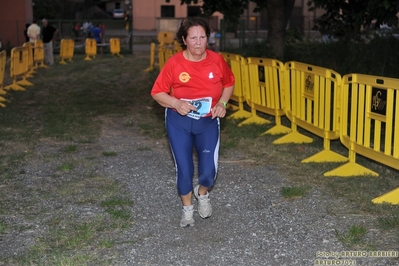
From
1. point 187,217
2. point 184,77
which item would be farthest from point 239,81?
point 184,77

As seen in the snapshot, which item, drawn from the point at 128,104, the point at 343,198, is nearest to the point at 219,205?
the point at 343,198

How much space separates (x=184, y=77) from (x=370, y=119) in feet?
9.00

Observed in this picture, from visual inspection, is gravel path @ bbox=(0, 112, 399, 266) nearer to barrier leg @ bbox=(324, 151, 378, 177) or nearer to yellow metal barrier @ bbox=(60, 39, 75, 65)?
barrier leg @ bbox=(324, 151, 378, 177)

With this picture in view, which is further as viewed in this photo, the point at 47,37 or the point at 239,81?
the point at 47,37

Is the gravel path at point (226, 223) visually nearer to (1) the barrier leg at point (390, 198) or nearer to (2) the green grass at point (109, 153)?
(1) the barrier leg at point (390, 198)

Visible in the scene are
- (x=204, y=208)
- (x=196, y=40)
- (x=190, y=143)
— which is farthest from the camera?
(x=204, y=208)

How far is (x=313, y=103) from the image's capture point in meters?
9.62

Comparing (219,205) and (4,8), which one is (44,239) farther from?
(4,8)

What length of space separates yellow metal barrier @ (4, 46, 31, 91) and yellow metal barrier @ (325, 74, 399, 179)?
1160 centimetres

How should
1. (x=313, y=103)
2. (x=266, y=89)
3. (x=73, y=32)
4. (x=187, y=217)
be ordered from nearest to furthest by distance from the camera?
(x=187, y=217) → (x=313, y=103) → (x=266, y=89) → (x=73, y=32)

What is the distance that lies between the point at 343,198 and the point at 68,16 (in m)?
59.8

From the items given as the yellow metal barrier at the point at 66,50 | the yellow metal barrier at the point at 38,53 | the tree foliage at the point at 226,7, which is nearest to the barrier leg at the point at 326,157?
the tree foliage at the point at 226,7

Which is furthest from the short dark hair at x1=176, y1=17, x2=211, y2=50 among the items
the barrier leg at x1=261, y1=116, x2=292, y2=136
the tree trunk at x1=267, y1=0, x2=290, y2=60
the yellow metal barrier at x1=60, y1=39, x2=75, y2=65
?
the yellow metal barrier at x1=60, y1=39, x2=75, y2=65

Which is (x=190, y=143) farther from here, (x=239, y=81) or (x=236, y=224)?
(x=239, y=81)
